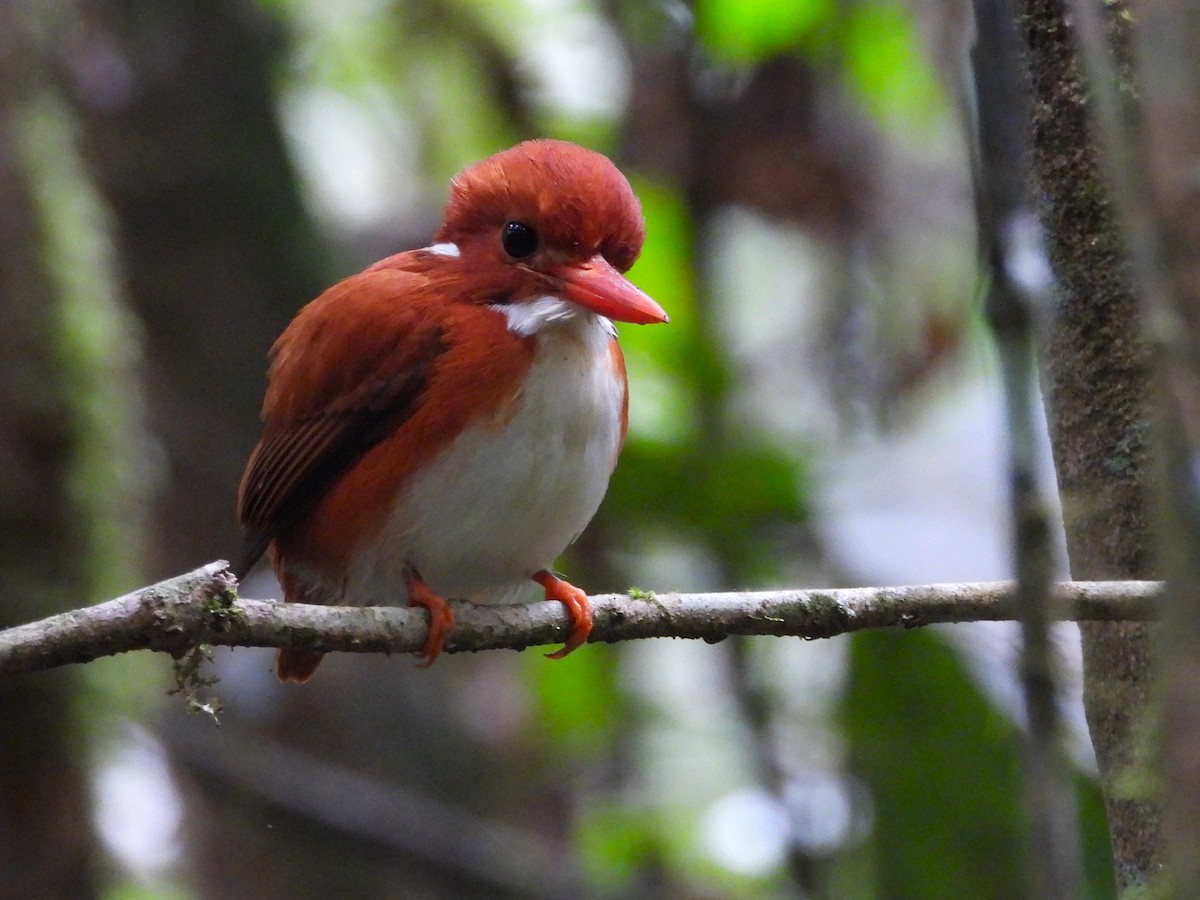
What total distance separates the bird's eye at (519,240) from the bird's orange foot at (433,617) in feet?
2.08

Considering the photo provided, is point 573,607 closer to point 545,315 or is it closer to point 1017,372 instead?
point 545,315

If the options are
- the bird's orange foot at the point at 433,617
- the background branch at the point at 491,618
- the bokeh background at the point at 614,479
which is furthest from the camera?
the bokeh background at the point at 614,479

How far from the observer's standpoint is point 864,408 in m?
5.16

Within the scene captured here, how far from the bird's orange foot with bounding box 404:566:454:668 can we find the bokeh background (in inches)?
44.8

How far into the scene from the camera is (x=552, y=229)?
2.67 metres

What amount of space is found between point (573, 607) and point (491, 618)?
16 cm

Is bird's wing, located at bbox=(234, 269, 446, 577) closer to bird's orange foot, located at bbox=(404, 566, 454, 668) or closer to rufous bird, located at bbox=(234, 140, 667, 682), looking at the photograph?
rufous bird, located at bbox=(234, 140, 667, 682)

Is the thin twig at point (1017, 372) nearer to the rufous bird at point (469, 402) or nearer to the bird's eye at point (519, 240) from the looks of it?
the rufous bird at point (469, 402)

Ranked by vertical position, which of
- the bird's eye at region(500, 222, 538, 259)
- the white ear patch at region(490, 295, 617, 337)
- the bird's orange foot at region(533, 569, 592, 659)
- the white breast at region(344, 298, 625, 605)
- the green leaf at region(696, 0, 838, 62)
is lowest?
the bird's orange foot at region(533, 569, 592, 659)

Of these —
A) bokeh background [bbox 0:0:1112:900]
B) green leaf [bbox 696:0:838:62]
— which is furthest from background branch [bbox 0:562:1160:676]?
green leaf [bbox 696:0:838:62]

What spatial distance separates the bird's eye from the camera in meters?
2.72

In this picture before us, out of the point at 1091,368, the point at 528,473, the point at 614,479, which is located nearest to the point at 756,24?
the point at 614,479

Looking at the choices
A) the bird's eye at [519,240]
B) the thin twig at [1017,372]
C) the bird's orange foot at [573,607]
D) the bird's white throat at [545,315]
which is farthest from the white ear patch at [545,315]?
the thin twig at [1017,372]

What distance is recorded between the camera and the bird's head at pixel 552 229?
2.63 meters
